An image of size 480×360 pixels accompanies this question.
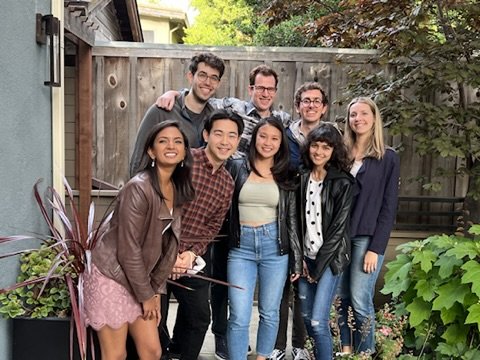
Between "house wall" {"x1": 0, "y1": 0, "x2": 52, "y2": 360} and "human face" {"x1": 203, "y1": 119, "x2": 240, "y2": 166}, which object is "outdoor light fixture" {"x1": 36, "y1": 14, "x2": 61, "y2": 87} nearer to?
"house wall" {"x1": 0, "y1": 0, "x2": 52, "y2": 360}

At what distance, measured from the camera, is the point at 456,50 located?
149 inches

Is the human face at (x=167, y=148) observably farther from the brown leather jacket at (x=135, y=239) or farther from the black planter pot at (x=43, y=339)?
the black planter pot at (x=43, y=339)

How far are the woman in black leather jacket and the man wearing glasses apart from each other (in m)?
0.74

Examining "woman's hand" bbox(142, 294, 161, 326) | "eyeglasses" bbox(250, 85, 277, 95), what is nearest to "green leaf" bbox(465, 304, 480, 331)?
"woman's hand" bbox(142, 294, 161, 326)

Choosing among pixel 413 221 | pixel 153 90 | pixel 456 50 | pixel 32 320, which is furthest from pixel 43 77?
pixel 413 221

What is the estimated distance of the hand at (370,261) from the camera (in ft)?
9.54

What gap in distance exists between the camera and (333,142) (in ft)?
9.27

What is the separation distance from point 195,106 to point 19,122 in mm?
1100

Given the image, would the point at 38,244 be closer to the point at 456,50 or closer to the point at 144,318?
the point at 144,318

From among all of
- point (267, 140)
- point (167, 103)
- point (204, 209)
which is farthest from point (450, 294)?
point (167, 103)

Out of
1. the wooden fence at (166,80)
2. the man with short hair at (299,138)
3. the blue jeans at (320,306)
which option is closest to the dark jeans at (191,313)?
Result: the man with short hair at (299,138)

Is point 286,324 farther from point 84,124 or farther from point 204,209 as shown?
point 84,124

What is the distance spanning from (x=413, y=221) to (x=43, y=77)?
11.4ft

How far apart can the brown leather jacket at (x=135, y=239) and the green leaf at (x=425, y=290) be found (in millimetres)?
1501
